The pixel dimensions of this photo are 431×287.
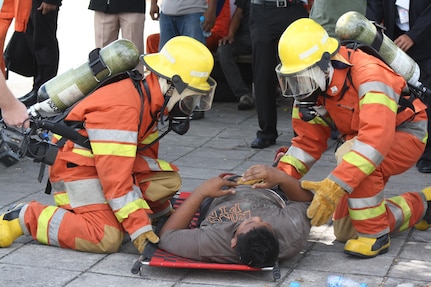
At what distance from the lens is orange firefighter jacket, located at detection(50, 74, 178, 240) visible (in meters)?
4.91

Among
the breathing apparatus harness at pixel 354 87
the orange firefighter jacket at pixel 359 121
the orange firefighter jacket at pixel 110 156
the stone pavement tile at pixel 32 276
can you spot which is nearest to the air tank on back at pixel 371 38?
the breathing apparatus harness at pixel 354 87

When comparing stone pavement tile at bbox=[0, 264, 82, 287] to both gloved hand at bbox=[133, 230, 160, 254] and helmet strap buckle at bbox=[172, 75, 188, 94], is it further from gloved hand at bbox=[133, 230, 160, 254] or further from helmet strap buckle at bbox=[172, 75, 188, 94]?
helmet strap buckle at bbox=[172, 75, 188, 94]

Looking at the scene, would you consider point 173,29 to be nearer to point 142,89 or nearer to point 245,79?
point 245,79

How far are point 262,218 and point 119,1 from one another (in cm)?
366

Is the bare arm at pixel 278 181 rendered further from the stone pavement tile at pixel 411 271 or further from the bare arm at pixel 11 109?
the bare arm at pixel 11 109

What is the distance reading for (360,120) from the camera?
4879mm

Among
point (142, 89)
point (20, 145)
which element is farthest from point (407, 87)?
point (20, 145)

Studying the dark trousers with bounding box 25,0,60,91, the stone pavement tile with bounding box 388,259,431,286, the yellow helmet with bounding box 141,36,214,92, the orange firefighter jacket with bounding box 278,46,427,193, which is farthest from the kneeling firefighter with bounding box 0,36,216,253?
the dark trousers with bounding box 25,0,60,91

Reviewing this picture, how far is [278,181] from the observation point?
5.09 metres

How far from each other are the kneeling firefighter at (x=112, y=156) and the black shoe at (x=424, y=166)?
2.39 m

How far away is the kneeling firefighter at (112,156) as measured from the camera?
16.1 feet

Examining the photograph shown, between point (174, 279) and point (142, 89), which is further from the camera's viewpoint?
point (142, 89)

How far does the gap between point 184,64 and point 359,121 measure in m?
1.03

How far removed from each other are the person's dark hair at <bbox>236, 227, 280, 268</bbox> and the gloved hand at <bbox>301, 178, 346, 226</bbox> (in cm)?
36
